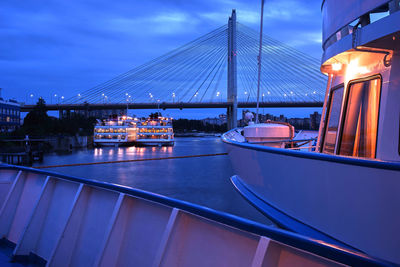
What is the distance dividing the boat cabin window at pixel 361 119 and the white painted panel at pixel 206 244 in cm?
215

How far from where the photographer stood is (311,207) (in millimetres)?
2742

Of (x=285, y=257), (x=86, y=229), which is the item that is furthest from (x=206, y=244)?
(x=86, y=229)

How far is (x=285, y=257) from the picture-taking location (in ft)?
4.96

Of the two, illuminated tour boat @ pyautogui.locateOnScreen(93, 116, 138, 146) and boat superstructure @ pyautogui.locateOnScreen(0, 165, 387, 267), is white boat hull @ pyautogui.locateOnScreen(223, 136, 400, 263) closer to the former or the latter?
boat superstructure @ pyautogui.locateOnScreen(0, 165, 387, 267)

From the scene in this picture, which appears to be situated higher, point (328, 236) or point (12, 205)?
point (328, 236)

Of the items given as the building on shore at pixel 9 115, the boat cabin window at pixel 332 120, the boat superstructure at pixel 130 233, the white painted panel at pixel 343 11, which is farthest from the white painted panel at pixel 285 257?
the building on shore at pixel 9 115

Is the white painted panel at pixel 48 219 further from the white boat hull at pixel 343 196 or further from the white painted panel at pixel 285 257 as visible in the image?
the white painted panel at pixel 285 257

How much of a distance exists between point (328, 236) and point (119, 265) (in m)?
1.57

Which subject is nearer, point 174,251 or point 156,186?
point 174,251

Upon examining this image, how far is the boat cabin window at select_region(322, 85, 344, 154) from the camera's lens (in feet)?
14.1

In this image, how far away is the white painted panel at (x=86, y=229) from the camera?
277cm

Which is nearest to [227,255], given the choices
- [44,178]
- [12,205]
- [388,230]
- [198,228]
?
[198,228]

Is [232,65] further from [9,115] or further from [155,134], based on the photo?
[9,115]

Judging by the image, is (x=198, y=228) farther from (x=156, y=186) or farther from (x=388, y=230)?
(x=156, y=186)
